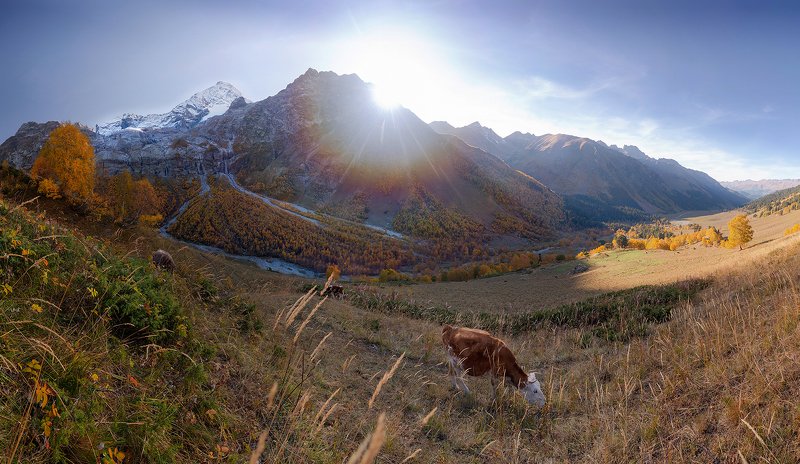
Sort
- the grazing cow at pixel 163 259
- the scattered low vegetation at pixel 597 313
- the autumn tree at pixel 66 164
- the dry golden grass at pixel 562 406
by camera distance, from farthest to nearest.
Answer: the autumn tree at pixel 66 164, the scattered low vegetation at pixel 597 313, the grazing cow at pixel 163 259, the dry golden grass at pixel 562 406

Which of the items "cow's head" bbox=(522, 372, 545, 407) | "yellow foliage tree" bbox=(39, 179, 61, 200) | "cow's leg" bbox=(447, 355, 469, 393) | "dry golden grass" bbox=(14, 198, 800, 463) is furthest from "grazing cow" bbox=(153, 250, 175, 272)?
"yellow foliage tree" bbox=(39, 179, 61, 200)

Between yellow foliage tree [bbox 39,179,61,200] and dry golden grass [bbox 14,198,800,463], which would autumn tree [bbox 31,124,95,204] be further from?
dry golden grass [bbox 14,198,800,463]

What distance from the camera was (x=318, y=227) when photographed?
120 metres

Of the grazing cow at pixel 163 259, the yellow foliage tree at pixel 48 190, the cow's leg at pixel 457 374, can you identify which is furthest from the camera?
the yellow foliage tree at pixel 48 190

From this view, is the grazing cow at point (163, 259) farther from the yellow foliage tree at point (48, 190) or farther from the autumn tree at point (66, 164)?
the autumn tree at point (66, 164)

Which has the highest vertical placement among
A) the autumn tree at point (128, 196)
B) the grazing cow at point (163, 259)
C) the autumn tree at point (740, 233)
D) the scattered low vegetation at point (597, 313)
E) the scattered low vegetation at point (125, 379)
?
the autumn tree at point (740, 233)

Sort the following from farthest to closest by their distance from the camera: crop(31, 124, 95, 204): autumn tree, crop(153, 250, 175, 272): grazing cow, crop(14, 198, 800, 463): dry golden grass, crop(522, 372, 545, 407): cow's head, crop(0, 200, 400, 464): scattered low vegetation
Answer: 1. crop(31, 124, 95, 204): autumn tree
2. crop(153, 250, 175, 272): grazing cow
3. crop(522, 372, 545, 407): cow's head
4. crop(14, 198, 800, 463): dry golden grass
5. crop(0, 200, 400, 464): scattered low vegetation

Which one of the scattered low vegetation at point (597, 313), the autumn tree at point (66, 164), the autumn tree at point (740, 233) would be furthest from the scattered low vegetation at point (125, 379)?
the autumn tree at point (740, 233)

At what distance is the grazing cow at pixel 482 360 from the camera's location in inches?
281

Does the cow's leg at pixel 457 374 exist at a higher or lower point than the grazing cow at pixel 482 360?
lower

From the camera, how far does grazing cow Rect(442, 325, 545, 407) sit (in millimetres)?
7125

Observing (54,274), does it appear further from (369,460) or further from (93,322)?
(369,460)

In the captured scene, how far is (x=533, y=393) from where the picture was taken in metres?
6.45

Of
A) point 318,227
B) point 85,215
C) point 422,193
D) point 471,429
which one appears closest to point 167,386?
point 471,429
